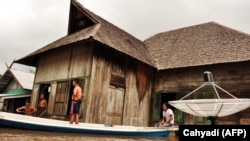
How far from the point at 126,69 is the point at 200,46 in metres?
4.70

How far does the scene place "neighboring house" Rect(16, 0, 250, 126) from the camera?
11.1 metres

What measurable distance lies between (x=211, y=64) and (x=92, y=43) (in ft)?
19.2

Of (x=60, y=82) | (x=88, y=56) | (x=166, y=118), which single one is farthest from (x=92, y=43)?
(x=166, y=118)

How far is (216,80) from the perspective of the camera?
12.7 m

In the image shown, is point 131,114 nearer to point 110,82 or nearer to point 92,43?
point 110,82

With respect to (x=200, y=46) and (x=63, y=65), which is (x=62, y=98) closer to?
(x=63, y=65)

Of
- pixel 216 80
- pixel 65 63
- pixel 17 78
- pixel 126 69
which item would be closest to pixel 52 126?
pixel 65 63

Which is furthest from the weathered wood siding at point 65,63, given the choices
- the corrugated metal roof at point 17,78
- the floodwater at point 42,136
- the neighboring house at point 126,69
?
the corrugated metal roof at point 17,78

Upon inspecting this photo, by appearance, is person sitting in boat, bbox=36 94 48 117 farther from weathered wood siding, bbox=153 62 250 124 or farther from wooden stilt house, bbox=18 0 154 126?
weathered wood siding, bbox=153 62 250 124

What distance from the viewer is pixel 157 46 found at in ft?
54.0

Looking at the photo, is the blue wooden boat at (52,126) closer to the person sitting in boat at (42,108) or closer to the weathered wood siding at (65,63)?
the weathered wood siding at (65,63)

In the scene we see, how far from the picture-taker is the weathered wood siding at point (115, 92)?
10.8m

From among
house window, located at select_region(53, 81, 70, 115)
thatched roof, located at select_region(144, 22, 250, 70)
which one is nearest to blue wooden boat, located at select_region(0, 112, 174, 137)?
house window, located at select_region(53, 81, 70, 115)

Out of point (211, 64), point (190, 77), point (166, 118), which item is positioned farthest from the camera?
point (190, 77)
